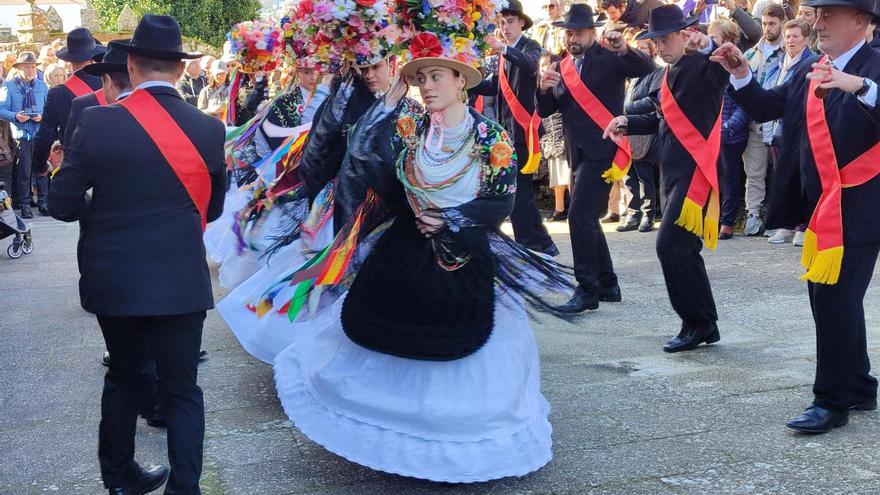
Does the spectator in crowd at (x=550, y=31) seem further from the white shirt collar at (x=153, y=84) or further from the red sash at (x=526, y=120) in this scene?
the white shirt collar at (x=153, y=84)

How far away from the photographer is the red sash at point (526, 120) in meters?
8.63

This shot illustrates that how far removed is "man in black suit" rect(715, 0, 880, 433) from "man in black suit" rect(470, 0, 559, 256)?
3132 millimetres

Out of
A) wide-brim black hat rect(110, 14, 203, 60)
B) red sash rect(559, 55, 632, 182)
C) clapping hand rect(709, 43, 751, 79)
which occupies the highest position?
clapping hand rect(709, 43, 751, 79)

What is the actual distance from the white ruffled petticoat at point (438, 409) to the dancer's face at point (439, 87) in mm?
826

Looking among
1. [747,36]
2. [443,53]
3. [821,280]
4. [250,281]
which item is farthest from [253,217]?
[747,36]

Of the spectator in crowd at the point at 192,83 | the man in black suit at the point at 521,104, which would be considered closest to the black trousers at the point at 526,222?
the man in black suit at the point at 521,104

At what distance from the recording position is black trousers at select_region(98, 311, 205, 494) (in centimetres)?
382

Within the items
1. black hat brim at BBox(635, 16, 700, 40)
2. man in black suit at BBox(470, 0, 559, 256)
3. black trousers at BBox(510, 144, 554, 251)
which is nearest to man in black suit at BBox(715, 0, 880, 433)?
black hat brim at BBox(635, 16, 700, 40)

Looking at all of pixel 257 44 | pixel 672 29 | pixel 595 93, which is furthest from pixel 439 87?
pixel 595 93

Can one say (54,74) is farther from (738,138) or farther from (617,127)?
(617,127)

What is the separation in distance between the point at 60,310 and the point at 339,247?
3966mm

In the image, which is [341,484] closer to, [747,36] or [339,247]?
[339,247]

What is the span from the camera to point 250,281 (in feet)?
20.2

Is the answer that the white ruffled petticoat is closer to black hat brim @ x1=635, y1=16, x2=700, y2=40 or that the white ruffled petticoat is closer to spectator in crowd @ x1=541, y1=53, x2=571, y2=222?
black hat brim @ x1=635, y1=16, x2=700, y2=40
